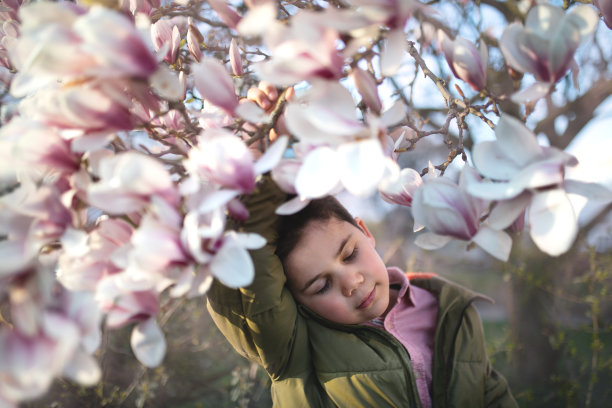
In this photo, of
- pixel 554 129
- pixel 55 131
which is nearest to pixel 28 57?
pixel 55 131

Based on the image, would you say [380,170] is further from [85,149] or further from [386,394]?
[386,394]

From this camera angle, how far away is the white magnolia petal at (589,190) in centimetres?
61

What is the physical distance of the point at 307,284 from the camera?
109 cm

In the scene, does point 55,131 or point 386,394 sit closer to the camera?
point 55,131

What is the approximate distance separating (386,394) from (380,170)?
0.79 m

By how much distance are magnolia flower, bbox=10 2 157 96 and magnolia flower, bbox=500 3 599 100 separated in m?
0.48

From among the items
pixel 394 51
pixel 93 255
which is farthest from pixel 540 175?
pixel 93 255

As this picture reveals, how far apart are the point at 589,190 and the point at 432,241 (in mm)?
214

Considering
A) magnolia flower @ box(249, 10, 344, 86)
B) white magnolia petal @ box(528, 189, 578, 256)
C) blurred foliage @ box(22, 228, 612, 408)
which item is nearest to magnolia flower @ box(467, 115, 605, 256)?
white magnolia petal @ box(528, 189, 578, 256)

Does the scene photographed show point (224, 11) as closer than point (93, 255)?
No

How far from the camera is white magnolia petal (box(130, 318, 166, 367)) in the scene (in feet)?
2.01

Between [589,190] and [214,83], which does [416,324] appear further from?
[214,83]

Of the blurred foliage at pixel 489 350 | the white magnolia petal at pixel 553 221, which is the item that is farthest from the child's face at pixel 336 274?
the blurred foliage at pixel 489 350

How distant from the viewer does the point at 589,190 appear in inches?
24.0
